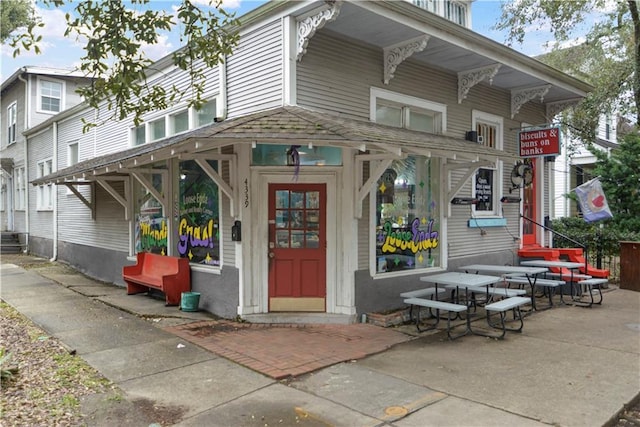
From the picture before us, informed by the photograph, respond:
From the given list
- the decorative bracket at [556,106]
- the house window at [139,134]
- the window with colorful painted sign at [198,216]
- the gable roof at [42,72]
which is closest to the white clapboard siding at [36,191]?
the gable roof at [42,72]

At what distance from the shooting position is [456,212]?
364 inches

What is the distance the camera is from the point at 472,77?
9109 millimetres

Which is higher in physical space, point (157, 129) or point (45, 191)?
point (157, 129)

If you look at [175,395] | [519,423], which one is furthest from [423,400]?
[175,395]

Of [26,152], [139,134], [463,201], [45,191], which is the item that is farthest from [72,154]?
[463,201]

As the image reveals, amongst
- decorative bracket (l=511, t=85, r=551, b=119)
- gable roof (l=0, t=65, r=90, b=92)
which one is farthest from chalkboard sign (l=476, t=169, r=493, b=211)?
gable roof (l=0, t=65, r=90, b=92)

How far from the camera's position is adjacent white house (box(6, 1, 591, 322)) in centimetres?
666

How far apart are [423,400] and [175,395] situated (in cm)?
229

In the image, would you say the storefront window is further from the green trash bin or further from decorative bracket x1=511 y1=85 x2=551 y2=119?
decorative bracket x1=511 y1=85 x2=551 y2=119

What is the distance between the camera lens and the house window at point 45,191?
16906 mm

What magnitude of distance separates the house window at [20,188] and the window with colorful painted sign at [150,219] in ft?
37.1

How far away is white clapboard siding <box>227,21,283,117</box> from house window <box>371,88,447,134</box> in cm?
174

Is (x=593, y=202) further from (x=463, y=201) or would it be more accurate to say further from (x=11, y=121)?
(x=11, y=121)

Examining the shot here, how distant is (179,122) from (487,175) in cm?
659
